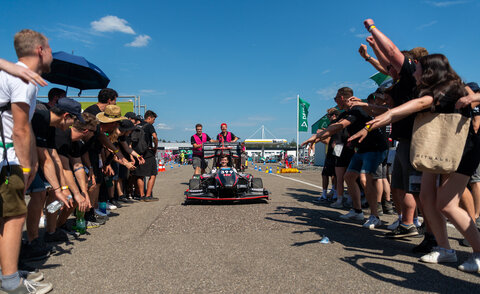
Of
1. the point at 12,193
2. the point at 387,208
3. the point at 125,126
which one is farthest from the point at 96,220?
the point at 387,208

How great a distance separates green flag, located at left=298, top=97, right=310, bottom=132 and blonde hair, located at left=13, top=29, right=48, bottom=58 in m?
22.0

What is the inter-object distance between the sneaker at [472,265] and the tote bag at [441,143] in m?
0.87

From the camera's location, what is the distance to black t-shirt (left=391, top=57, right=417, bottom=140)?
3428 millimetres

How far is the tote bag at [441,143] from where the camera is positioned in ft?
8.85

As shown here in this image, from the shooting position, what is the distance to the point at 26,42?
2.43m

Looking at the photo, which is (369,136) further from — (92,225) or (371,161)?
(92,225)

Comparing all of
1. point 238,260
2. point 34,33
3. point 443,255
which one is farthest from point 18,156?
point 443,255

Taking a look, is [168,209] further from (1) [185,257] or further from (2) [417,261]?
(2) [417,261]

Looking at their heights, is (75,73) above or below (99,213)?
above

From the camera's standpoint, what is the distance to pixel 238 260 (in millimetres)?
3092

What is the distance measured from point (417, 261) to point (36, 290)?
346 centimetres

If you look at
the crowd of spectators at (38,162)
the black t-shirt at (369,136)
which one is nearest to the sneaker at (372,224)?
the black t-shirt at (369,136)

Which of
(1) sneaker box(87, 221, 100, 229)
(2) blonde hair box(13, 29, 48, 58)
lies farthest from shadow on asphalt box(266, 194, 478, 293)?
(2) blonde hair box(13, 29, 48, 58)

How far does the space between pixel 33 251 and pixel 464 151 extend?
14.6 ft
